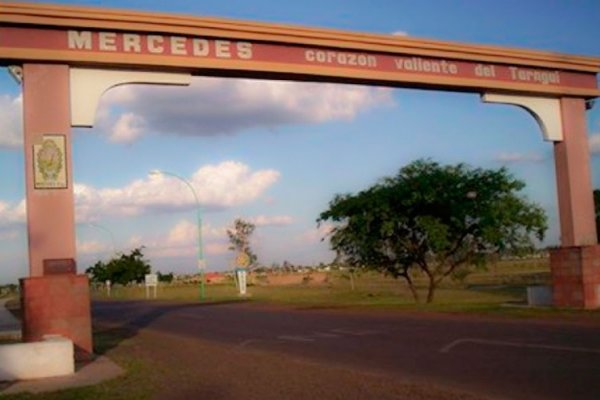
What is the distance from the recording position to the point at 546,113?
22.3 metres

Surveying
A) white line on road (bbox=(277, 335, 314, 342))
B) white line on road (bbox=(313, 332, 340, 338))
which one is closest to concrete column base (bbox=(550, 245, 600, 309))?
white line on road (bbox=(313, 332, 340, 338))

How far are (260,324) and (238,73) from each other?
1211cm

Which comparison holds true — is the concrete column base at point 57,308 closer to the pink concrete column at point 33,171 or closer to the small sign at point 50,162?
the pink concrete column at point 33,171

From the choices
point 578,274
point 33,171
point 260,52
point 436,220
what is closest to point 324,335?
point 578,274

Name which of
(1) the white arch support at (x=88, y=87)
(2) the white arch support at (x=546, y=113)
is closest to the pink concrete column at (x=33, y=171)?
(1) the white arch support at (x=88, y=87)

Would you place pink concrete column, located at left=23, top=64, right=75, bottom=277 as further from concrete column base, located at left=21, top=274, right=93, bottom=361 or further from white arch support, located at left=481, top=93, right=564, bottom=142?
white arch support, located at left=481, top=93, right=564, bottom=142

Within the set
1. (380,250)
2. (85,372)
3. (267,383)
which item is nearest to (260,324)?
(380,250)

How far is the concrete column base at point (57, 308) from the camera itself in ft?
50.5

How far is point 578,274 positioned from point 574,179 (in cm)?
263

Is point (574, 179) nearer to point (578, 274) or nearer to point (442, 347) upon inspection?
point (578, 274)

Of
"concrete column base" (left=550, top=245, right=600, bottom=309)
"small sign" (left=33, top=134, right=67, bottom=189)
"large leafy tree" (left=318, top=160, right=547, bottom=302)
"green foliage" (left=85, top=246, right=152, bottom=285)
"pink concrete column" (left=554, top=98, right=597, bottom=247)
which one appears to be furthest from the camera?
"green foliage" (left=85, top=246, right=152, bottom=285)

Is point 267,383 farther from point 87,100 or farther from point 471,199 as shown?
point 471,199

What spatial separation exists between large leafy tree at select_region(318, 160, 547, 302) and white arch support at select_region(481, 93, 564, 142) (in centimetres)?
1213

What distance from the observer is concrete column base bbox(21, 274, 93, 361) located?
15.4m
